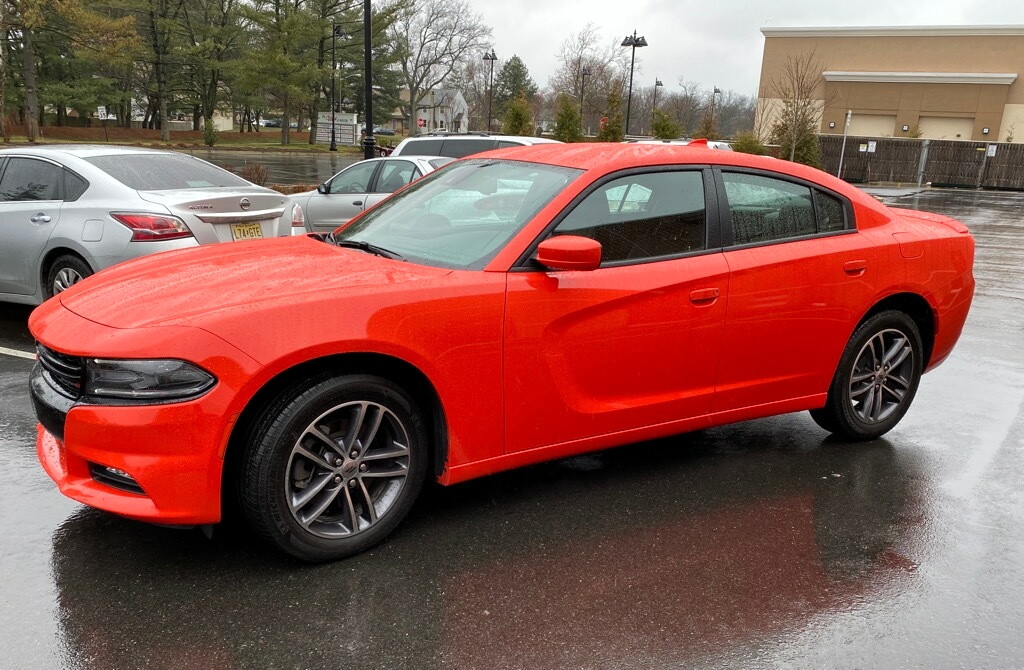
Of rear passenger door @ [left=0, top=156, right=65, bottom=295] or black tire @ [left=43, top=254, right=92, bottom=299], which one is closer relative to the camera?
black tire @ [left=43, top=254, right=92, bottom=299]

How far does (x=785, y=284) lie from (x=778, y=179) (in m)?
0.61

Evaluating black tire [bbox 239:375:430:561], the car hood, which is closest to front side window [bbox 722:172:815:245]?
the car hood

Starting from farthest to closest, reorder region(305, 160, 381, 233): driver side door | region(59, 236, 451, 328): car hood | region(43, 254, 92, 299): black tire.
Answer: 1. region(305, 160, 381, 233): driver side door
2. region(43, 254, 92, 299): black tire
3. region(59, 236, 451, 328): car hood

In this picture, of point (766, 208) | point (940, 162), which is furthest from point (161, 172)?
point (940, 162)

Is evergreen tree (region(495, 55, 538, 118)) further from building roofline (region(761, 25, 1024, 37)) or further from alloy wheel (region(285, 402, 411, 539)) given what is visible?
alloy wheel (region(285, 402, 411, 539))

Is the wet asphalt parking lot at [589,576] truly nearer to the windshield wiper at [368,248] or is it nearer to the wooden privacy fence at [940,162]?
the windshield wiper at [368,248]

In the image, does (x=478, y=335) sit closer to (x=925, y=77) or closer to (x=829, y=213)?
(x=829, y=213)

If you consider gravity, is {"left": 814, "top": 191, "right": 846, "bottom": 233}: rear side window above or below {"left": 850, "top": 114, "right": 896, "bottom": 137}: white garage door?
below

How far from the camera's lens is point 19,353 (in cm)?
618

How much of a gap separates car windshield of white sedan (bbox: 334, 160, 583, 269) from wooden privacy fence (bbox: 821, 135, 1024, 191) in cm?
3614

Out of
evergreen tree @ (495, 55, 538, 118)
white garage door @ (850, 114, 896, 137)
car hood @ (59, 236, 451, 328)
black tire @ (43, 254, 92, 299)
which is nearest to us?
car hood @ (59, 236, 451, 328)

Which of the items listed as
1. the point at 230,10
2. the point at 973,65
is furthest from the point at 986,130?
the point at 230,10

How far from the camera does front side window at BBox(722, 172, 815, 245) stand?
414cm

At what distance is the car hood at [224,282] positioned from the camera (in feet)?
9.91
